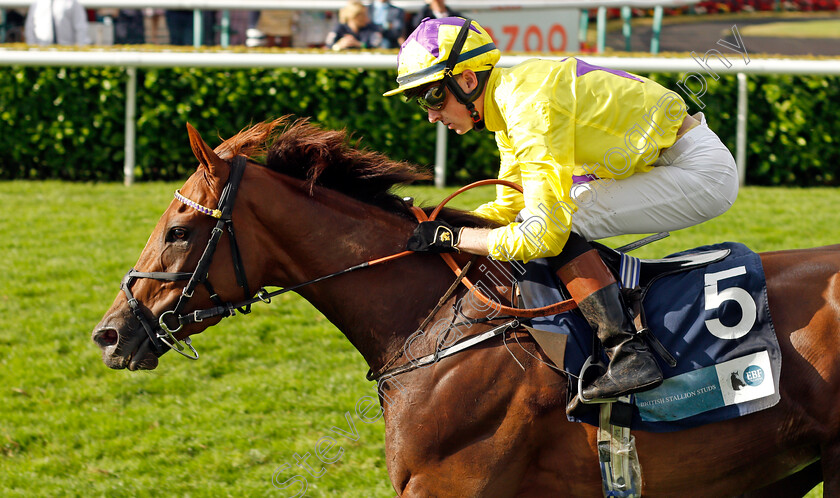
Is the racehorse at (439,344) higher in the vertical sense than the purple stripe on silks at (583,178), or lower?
lower

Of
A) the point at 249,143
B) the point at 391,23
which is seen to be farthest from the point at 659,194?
the point at 391,23

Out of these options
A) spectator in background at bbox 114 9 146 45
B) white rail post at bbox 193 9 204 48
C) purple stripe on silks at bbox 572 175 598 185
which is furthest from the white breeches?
spectator in background at bbox 114 9 146 45

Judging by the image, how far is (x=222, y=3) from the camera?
36.6 feet

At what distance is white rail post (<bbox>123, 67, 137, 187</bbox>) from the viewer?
8914 millimetres

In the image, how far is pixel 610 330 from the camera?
9.53ft

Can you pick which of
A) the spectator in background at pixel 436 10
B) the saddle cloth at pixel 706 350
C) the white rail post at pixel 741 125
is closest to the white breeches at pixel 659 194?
Result: the saddle cloth at pixel 706 350

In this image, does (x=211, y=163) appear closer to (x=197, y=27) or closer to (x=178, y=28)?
(x=197, y=27)

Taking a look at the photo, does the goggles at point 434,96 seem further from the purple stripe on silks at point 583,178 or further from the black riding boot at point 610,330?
the black riding boot at point 610,330

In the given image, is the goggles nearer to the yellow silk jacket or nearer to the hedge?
the yellow silk jacket

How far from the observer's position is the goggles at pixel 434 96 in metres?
3.07

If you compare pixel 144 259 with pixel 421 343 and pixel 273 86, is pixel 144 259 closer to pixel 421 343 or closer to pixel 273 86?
pixel 421 343

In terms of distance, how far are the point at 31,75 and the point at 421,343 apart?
24.1 feet

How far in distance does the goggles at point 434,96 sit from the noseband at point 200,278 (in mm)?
666

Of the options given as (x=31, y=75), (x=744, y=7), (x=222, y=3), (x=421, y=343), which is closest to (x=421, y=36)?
(x=421, y=343)
